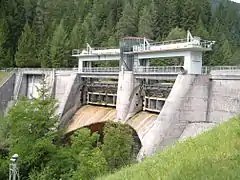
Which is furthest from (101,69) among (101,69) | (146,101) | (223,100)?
(223,100)

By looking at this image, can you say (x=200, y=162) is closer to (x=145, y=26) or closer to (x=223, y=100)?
(x=223, y=100)

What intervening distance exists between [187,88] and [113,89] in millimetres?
13710

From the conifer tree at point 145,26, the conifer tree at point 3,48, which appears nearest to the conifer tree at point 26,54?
the conifer tree at point 3,48

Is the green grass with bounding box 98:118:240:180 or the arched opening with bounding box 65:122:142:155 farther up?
the green grass with bounding box 98:118:240:180

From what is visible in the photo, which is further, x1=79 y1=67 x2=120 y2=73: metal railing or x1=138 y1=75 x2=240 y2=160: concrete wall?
x1=79 y1=67 x2=120 y2=73: metal railing

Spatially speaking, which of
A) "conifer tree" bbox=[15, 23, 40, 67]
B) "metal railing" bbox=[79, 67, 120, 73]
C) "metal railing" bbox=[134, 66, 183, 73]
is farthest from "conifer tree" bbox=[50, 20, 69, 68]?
"metal railing" bbox=[134, 66, 183, 73]

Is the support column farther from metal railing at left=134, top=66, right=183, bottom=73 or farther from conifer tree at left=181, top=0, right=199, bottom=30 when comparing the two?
conifer tree at left=181, top=0, right=199, bottom=30

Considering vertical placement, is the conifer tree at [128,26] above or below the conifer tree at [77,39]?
above

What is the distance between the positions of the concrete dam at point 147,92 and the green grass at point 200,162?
13073 mm

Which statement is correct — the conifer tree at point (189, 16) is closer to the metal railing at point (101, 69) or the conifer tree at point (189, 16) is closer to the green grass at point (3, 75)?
the metal railing at point (101, 69)

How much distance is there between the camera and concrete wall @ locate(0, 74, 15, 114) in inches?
1928

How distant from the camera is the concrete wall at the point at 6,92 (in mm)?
48969

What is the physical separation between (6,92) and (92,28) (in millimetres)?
26784

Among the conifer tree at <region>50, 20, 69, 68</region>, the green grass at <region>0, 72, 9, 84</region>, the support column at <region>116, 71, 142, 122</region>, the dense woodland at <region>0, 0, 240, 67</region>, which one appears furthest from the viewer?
the dense woodland at <region>0, 0, 240, 67</region>
